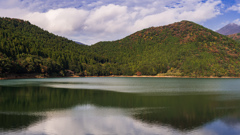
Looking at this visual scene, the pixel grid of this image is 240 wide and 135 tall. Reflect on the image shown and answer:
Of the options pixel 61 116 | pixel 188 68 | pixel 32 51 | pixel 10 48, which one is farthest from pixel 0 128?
pixel 188 68

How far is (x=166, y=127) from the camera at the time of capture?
21.6m

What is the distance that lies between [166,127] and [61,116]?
13309 millimetres

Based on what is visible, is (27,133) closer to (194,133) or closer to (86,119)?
(86,119)

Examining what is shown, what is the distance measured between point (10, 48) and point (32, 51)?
75.3 feet

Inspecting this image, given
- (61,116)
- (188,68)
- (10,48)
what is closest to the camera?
(61,116)

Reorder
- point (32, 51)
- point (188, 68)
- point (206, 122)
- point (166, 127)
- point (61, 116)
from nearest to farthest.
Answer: point (166, 127), point (206, 122), point (61, 116), point (32, 51), point (188, 68)

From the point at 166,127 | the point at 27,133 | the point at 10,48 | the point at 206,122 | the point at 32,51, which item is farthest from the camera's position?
the point at 32,51

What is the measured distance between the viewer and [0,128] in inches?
807

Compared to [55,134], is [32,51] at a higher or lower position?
higher

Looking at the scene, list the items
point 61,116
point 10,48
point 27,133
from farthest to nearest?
point 10,48
point 61,116
point 27,133

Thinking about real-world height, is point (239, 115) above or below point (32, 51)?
below

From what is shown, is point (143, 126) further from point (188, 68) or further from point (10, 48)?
point (188, 68)

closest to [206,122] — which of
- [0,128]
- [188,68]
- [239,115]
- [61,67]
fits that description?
[239,115]

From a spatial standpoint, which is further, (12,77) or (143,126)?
(12,77)
